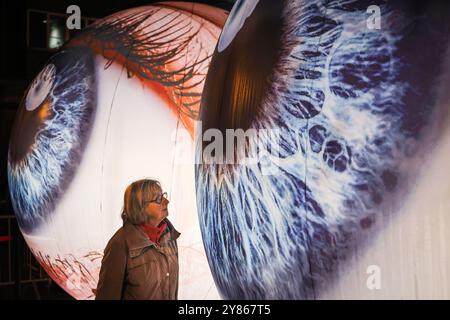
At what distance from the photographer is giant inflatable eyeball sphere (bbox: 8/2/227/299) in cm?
209

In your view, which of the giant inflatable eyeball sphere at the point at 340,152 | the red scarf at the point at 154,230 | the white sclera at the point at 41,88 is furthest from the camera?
the white sclera at the point at 41,88

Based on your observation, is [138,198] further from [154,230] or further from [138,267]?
[138,267]

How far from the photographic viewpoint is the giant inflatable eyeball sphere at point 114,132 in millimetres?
2092

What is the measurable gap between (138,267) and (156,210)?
223 mm

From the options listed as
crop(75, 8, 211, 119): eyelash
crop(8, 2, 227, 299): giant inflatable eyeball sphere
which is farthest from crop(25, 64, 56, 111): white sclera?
crop(75, 8, 211, 119): eyelash

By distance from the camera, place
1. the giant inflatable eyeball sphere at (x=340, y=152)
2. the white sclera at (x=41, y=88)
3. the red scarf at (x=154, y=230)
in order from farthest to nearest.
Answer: the white sclera at (x=41, y=88) < the red scarf at (x=154, y=230) < the giant inflatable eyeball sphere at (x=340, y=152)

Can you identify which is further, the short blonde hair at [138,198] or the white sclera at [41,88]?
the white sclera at [41,88]

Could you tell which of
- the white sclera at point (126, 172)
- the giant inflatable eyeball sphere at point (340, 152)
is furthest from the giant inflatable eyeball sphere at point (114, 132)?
the giant inflatable eyeball sphere at point (340, 152)

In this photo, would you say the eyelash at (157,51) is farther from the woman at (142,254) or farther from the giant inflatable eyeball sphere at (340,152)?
the giant inflatable eyeball sphere at (340,152)

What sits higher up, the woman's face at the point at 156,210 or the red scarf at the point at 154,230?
the woman's face at the point at 156,210

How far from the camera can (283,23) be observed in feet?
4.99

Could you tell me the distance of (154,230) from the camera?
2072 millimetres

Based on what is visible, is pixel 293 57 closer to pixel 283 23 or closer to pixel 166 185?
pixel 283 23

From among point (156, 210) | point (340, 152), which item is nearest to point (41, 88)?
point (156, 210)
